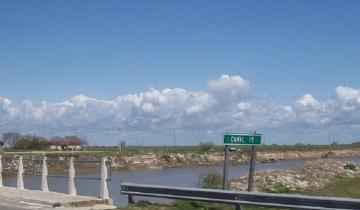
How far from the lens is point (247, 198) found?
14336mm

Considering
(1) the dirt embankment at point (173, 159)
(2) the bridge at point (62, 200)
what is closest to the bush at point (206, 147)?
(1) the dirt embankment at point (173, 159)

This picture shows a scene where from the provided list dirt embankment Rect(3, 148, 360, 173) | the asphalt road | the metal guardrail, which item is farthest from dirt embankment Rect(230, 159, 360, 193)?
dirt embankment Rect(3, 148, 360, 173)

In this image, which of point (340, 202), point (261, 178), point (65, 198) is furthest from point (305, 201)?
point (261, 178)

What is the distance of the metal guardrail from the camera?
42.1 ft

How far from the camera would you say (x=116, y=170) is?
6619 centimetres

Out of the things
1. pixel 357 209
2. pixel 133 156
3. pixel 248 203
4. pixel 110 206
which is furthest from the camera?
pixel 133 156

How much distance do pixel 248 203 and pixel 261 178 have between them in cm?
2114

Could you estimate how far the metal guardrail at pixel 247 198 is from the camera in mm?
12844

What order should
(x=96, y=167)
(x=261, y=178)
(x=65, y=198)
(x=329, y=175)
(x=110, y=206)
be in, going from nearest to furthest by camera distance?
(x=110, y=206), (x=65, y=198), (x=261, y=178), (x=329, y=175), (x=96, y=167)

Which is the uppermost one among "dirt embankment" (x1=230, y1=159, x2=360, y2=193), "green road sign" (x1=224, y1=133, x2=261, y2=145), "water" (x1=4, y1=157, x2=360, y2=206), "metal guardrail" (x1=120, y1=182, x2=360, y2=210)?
"green road sign" (x1=224, y1=133, x2=261, y2=145)

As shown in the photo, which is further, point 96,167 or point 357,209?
point 96,167

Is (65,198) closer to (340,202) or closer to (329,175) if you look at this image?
(340,202)

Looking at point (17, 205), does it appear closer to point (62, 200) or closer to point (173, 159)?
point (62, 200)

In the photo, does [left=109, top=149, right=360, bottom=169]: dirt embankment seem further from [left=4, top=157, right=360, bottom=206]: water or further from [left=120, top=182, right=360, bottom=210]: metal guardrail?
[left=120, top=182, right=360, bottom=210]: metal guardrail
